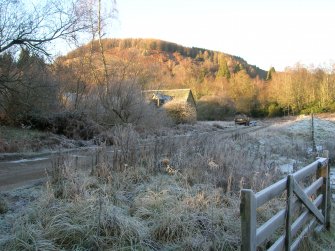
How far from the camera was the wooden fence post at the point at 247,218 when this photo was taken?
11.6 ft

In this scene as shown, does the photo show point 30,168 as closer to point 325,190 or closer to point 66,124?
point 325,190

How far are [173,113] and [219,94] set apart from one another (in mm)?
38748

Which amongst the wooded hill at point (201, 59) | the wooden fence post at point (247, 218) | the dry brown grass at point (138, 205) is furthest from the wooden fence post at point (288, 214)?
the wooded hill at point (201, 59)

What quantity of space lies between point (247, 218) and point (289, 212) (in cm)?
170

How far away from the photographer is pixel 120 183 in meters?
7.07

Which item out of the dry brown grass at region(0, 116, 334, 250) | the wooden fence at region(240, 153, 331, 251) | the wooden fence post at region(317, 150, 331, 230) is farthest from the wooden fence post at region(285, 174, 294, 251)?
the wooden fence post at region(317, 150, 331, 230)

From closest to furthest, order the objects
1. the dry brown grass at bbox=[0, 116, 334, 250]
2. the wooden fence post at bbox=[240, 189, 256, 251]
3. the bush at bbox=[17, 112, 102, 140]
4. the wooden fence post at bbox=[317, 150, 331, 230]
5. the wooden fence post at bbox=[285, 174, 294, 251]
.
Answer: the wooden fence post at bbox=[240, 189, 256, 251] → the dry brown grass at bbox=[0, 116, 334, 250] → the wooden fence post at bbox=[285, 174, 294, 251] → the wooden fence post at bbox=[317, 150, 331, 230] → the bush at bbox=[17, 112, 102, 140]

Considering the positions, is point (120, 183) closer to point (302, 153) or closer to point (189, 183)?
point (189, 183)

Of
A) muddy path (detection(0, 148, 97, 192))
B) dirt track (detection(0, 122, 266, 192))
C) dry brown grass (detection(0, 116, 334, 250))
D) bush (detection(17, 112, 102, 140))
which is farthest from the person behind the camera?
bush (detection(17, 112, 102, 140))

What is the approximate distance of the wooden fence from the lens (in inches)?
140

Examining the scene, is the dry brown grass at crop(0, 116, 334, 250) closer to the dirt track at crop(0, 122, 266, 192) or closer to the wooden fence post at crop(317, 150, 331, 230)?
the wooden fence post at crop(317, 150, 331, 230)

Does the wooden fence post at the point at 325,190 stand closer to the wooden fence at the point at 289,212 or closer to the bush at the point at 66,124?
the wooden fence at the point at 289,212

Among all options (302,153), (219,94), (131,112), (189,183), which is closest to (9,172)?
(189,183)

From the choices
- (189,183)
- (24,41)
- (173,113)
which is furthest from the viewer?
(173,113)
